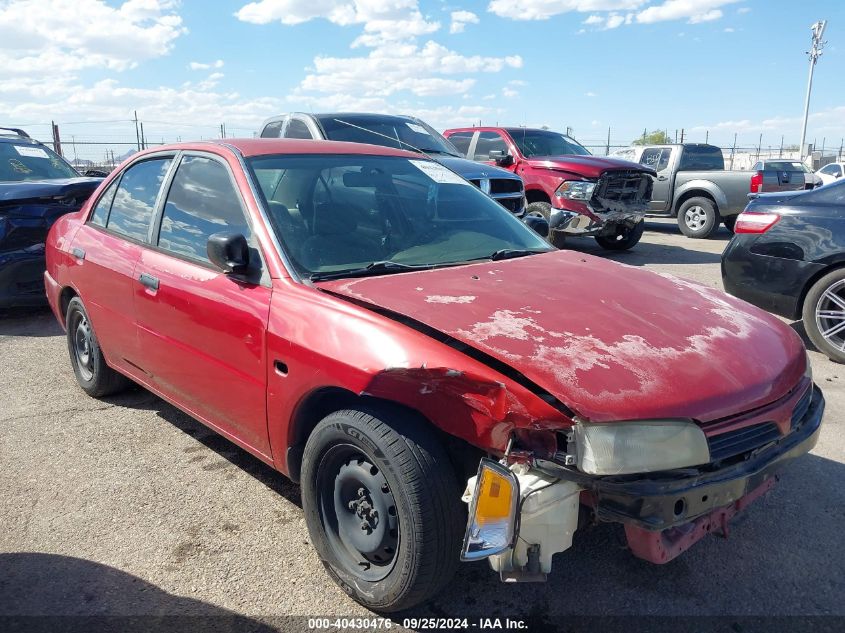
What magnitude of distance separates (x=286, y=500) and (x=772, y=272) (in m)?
4.46

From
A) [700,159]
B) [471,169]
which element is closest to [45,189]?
[471,169]

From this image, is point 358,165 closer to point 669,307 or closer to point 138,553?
point 669,307

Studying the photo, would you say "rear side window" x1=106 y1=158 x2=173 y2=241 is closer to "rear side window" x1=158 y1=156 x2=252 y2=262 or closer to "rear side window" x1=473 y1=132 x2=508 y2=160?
"rear side window" x1=158 y1=156 x2=252 y2=262

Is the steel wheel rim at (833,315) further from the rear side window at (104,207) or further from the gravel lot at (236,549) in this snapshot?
the rear side window at (104,207)

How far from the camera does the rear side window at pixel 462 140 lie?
11641mm

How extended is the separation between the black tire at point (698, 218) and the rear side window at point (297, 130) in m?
8.35

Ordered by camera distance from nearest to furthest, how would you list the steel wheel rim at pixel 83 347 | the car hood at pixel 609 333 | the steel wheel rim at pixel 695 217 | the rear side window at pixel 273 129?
1. the car hood at pixel 609 333
2. the steel wheel rim at pixel 83 347
3. the rear side window at pixel 273 129
4. the steel wheel rim at pixel 695 217

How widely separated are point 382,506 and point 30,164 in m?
7.34

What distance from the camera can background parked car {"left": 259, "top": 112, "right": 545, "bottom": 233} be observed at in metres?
8.15

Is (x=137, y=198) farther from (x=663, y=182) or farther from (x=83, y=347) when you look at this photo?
(x=663, y=182)

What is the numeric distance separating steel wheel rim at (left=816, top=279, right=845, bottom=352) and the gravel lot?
149cm

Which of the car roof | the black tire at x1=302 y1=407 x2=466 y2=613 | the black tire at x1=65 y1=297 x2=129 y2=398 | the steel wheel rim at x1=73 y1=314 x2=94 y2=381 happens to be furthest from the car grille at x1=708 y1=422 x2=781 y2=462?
the steel wheel rim at x1=73 y1=314 x2=94 y2=381

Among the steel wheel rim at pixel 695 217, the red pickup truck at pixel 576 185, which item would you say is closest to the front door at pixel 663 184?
the steel wheel rim at pixel 695 217

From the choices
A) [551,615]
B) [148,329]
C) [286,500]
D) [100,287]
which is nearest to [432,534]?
[551,615]
